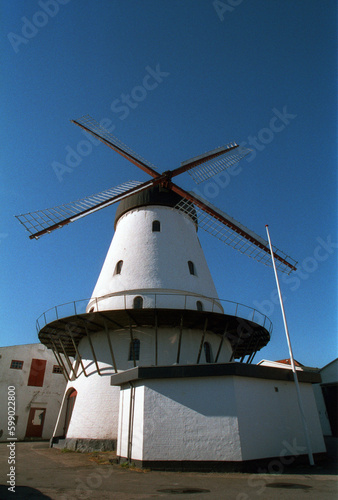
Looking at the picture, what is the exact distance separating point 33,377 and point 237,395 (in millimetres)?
19769

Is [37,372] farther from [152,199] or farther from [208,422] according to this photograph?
[208,422]

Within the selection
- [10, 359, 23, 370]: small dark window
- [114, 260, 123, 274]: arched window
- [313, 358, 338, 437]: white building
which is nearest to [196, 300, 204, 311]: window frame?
[114, 260, 123, 274]: arched window

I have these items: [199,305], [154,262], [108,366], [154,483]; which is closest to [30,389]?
[108,366]

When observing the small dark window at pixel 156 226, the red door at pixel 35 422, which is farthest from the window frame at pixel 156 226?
A: the red door at pixel 35 422

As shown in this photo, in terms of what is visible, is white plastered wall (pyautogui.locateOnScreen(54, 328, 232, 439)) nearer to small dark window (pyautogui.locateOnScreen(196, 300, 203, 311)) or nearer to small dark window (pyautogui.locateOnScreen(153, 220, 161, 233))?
small dark window (pyautogui.locateOnScreen(196, 300, 203, 311))

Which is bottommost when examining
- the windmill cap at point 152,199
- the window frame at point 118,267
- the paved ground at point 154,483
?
the paved ground at point 154,483

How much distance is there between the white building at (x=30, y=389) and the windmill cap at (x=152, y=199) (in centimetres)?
1400

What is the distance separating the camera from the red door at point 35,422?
23000 mm

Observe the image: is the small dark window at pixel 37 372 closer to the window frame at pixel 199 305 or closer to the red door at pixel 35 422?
the red door at pixel 35 422

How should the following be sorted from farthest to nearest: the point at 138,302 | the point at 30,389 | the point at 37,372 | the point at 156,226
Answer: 1. the point at 37,372
2. the point at 30,389
3. the point at 156,226
4. the point at 138,302

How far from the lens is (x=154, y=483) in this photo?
7.96 metres

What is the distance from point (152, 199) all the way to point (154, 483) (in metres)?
14.7

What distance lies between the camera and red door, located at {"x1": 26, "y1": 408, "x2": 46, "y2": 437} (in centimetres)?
2300

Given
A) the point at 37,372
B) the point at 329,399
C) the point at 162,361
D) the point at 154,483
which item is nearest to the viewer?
the point at 154,483
